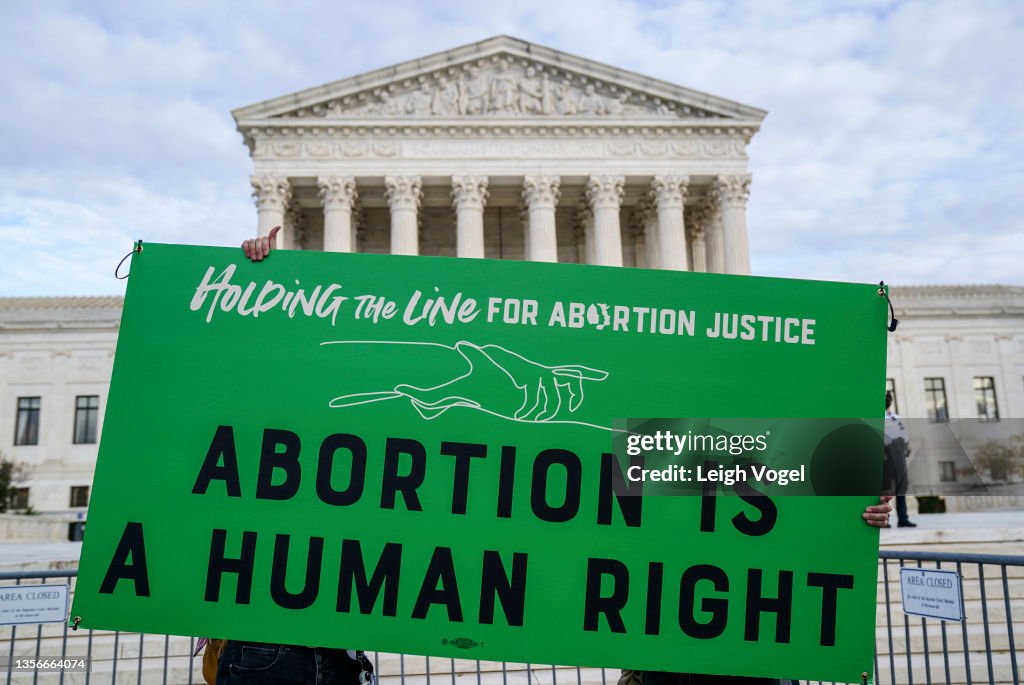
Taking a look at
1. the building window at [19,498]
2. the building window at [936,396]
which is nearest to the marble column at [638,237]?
the building window at [936,396]

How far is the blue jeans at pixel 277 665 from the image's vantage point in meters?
3.41

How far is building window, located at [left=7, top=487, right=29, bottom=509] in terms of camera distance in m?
35.8

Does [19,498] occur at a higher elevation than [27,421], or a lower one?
lower

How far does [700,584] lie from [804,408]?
3.31 feet

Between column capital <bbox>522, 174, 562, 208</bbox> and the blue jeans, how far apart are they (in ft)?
108

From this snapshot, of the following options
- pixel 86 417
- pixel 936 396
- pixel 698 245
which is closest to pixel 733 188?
pixel 698 245

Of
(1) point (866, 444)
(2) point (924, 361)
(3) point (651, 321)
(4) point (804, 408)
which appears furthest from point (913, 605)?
(2) point (924, 361)

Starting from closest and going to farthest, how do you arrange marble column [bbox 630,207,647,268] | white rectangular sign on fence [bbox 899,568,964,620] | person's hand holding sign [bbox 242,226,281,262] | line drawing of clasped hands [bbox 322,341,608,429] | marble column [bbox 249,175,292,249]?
1. line drawing of clasped hands [bbox 322,341,608,429]
2. person's hand holding sign [bbox 242,226,281,262]
3. white rectangular sign on fence [bbox 899,568,964,620]
4. marble column [bbox 249,175,292,249]
5. marble column [bbox 630,207,647,268]

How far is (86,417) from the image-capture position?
41.1 metres

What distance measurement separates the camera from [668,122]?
35.9 m

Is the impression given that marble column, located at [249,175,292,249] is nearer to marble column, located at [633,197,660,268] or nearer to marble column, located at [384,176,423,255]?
marble column, located at [384,176,423,255]

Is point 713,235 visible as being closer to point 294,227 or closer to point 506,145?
point 506,145

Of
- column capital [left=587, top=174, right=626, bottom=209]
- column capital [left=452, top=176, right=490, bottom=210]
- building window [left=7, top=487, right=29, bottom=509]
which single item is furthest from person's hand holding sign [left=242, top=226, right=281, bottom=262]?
building window [left=7, top=487, right=29, bottom=509]

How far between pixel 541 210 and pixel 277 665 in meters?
32.9
